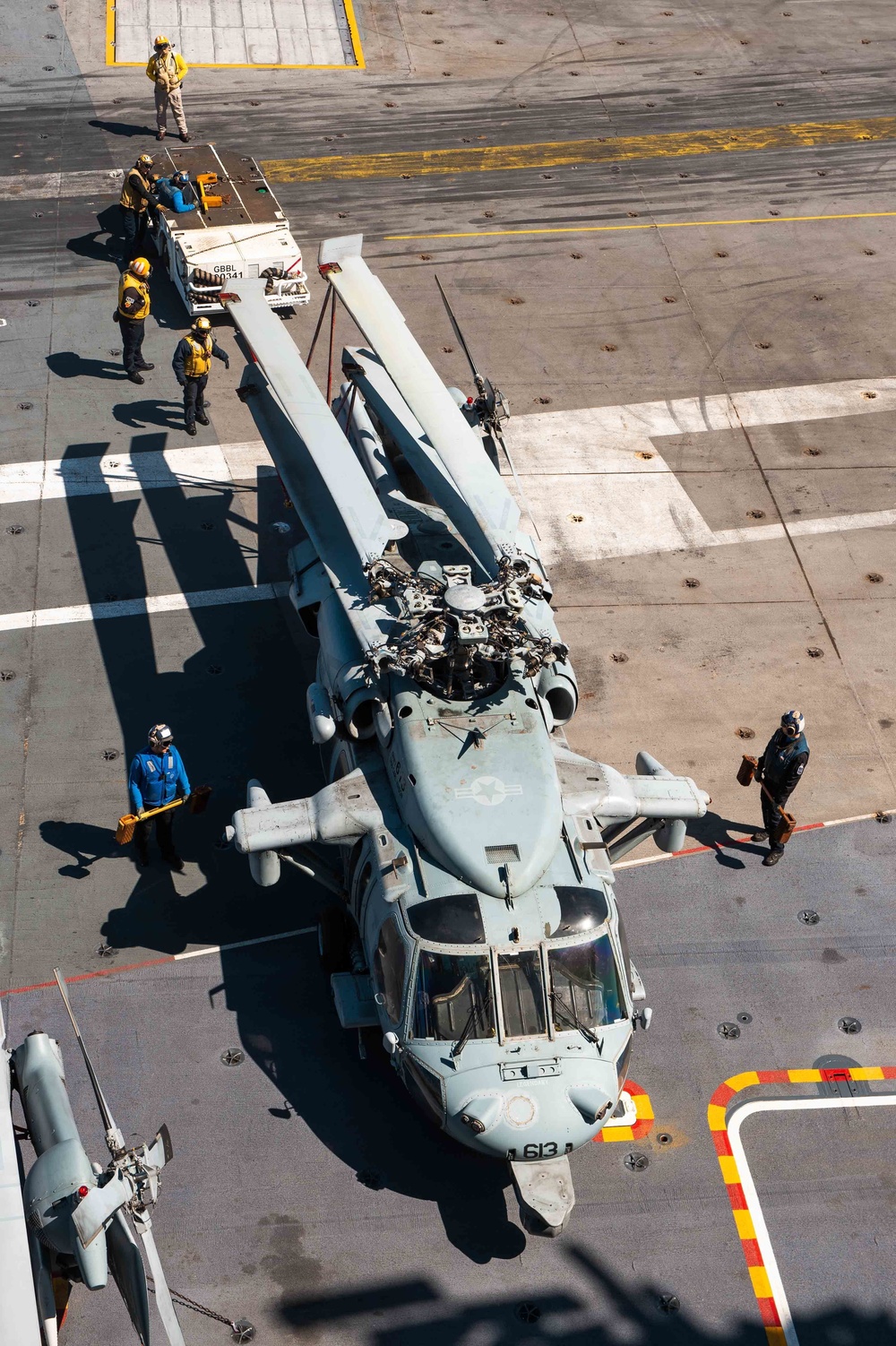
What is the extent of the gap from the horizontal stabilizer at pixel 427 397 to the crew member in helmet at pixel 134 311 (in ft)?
20.1

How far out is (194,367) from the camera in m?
22.6

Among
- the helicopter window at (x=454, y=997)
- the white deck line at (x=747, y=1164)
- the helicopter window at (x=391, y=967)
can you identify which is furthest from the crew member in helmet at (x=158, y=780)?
the white deck line at (x=747, y=1164)

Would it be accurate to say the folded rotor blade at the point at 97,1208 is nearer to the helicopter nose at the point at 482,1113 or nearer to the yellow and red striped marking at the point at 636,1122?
the helicopter nose at the point at 482,1113

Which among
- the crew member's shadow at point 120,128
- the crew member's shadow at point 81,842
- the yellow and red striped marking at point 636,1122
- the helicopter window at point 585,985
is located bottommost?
the yellow and red striped marking at point 636,1122

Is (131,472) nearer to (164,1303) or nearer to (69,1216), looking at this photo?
(69,1216)

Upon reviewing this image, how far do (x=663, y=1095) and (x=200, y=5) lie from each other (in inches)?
1287

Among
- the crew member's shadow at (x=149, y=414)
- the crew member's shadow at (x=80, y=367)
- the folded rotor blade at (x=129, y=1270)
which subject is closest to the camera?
the folded rotor blade at (x=129, y=1270)

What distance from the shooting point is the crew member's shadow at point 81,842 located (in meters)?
16.8

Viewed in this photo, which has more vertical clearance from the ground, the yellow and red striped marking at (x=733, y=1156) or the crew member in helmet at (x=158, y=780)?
the crew member in helmet at (x=158, y=780)

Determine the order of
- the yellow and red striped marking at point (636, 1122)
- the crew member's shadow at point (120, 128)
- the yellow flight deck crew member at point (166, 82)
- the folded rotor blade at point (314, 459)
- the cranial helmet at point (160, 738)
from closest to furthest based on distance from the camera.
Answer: the yellow and red striped marking at point (636, 1122), the folded rotor blade at point (314, 459), the cranial helmet at point (160, 738), the yellow flight deck crew member at point (166, 82), the crew member's shadow at point (120, 128)

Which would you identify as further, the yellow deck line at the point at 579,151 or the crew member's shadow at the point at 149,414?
the yellow deck line at the point at 579,151

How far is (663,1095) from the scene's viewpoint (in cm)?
1481

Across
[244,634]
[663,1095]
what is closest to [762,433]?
[244,634]

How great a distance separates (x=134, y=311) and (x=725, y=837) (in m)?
14.2
